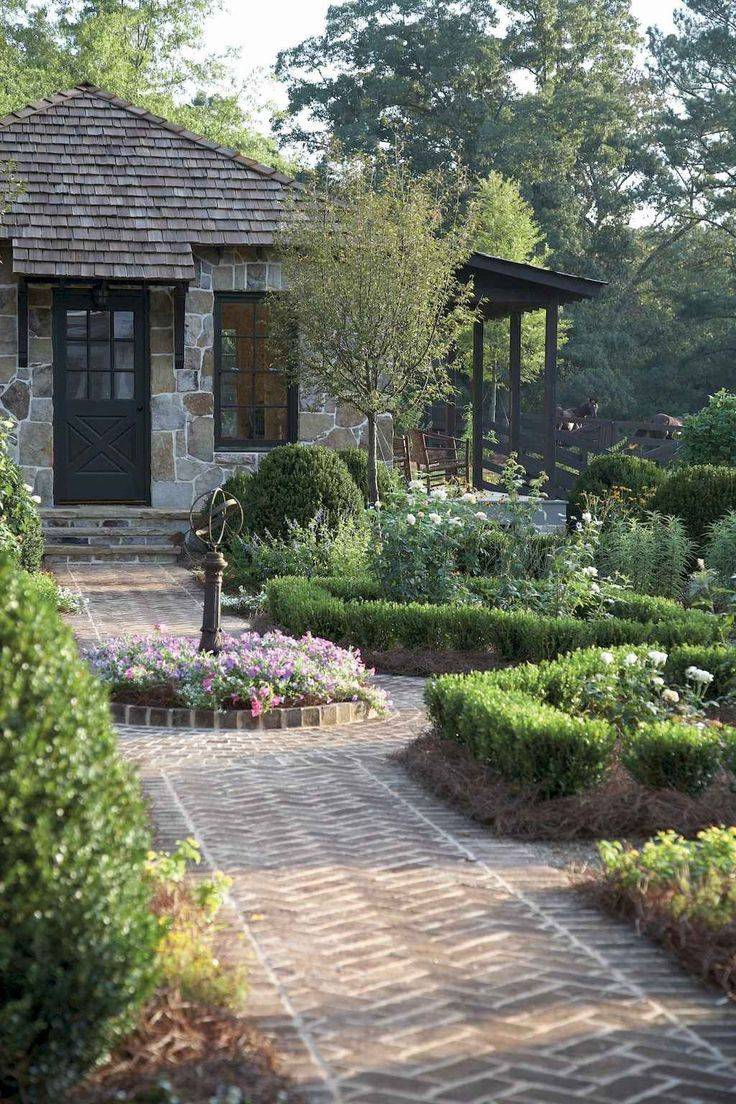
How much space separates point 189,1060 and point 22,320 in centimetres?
1324

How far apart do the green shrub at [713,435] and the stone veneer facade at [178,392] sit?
5353 mm

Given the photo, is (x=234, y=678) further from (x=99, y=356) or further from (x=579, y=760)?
(x=99, y=356)

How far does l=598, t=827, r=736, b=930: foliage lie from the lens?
4211 millimetres

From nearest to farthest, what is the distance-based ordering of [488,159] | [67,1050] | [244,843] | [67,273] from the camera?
[67,1050]
[244,843]
[67,273]
[488,159]

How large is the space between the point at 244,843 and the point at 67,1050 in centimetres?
217

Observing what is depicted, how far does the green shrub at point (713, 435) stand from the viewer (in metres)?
15.9

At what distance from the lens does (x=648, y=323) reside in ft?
123

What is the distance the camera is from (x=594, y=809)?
18.1 feet

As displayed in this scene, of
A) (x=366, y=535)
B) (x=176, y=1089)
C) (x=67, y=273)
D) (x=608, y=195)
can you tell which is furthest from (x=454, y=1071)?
(x=608, y=195)

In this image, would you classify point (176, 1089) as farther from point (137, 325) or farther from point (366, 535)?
point (137, 325)

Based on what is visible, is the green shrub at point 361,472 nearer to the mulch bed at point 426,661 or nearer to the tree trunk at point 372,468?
the tree trunk at point 372,468

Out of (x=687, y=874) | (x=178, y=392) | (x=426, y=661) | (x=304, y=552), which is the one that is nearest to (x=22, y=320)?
(x=178, y=392)

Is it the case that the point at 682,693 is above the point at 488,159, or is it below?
below

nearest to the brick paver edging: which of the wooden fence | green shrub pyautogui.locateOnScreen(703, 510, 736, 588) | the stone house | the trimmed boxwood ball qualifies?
the trimmed boxwood ball
